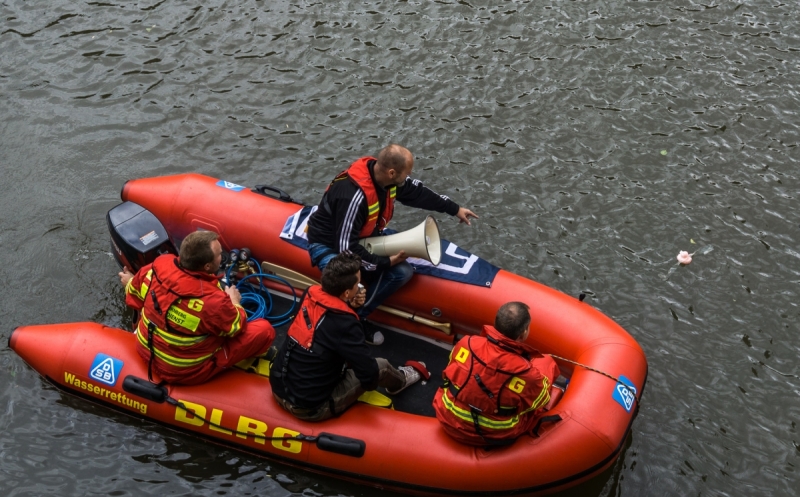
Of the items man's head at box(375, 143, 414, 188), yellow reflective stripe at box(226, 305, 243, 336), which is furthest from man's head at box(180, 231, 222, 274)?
man's head at box(375, 143, 414, 188)

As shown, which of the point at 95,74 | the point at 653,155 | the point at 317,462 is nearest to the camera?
the point at 317,462

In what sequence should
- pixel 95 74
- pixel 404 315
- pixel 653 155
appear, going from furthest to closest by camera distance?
pixel 95 74, pixel 653 155, pixel 404 315

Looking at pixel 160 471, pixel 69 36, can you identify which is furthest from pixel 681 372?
pixel 69 36

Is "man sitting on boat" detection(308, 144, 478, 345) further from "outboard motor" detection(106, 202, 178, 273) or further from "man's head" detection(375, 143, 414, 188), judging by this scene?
"outboard motor" detection(106, 202, 178, 273)

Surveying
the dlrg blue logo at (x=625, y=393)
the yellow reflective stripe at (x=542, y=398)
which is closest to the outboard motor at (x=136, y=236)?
the yellow reflective stripe at (x=542, y=398)

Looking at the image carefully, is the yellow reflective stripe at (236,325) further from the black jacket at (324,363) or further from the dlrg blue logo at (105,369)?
the dlrg blue logo at (105,369)

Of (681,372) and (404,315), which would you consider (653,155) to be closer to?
(681,372)

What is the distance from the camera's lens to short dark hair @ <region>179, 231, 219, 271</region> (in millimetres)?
4887

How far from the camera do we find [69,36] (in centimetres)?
916

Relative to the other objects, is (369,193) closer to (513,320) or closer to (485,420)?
(513,320)

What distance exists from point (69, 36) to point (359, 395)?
629 cm

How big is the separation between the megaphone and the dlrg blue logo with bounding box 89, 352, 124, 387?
191cm

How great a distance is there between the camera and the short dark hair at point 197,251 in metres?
4.89

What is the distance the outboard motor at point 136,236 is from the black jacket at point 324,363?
1.57 meters
